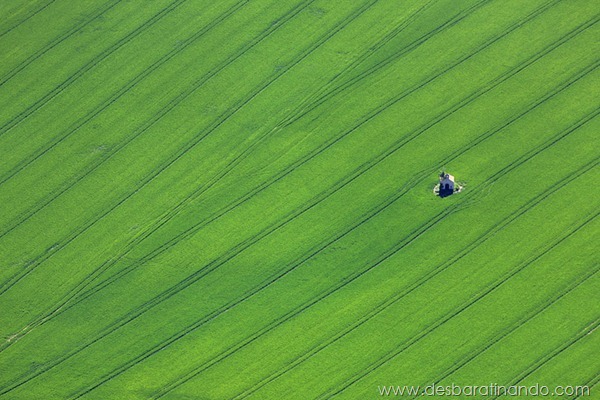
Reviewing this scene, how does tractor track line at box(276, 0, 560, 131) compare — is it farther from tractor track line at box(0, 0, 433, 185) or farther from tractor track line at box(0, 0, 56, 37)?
tractor track line at box(0, 0, 56, 37)

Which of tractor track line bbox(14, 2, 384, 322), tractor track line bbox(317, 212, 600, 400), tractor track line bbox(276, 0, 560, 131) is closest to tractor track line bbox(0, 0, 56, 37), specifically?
tractor track line bbox(14, 2, 384, 322)

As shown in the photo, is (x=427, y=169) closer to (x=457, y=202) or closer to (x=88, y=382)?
(x=457, y=202)

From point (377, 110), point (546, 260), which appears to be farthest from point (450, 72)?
point (546, 260)

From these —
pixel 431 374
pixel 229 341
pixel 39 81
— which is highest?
pixel 39 81

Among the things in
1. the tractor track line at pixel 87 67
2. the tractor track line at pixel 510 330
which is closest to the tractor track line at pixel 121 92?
the tractor track line at pixel 87 67

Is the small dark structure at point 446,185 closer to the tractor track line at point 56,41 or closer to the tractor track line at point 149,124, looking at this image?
the tractor track line at point 149,124

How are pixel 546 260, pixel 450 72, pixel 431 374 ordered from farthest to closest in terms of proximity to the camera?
pixel 450 72
pixel 546 260
pixel 431 374
